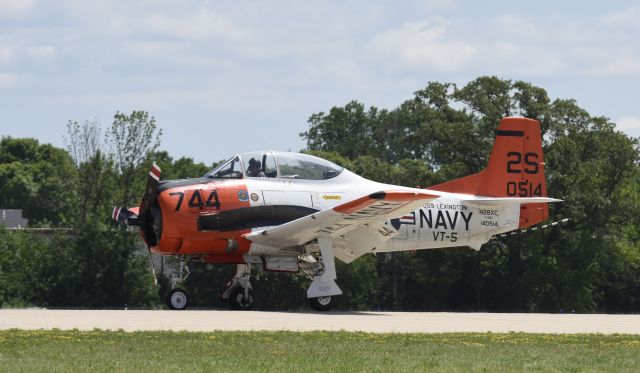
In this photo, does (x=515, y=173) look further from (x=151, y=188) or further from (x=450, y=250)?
(x=450, y=250)

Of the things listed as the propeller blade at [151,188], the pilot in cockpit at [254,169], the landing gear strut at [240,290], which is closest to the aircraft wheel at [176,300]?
the landing gear strut at [240,290]

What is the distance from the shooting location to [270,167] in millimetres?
25781

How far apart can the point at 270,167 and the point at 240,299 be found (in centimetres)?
316

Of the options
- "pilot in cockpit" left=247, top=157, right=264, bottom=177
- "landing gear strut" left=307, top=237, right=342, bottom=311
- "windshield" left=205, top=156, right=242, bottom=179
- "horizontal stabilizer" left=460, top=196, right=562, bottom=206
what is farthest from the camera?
"horizontal stabilizer" left=460, top=196, right=562, bottom=206

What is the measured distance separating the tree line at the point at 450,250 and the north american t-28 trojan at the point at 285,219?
12842 millimetres

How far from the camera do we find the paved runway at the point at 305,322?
19953 mm

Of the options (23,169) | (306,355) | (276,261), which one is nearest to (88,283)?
(276,261)

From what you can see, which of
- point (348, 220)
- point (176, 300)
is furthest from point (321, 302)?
point (176, 300)

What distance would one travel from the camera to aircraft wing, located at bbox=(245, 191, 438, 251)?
23.0 meters

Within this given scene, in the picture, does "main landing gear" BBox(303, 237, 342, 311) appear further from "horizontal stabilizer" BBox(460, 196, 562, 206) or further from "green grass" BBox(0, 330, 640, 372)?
"green grass" BBox(0, 330, 640, 372)

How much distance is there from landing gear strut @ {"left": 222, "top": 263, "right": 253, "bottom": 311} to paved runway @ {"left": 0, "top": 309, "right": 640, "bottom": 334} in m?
2.20

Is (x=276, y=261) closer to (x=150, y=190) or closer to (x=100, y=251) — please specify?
(x=150, y=190)

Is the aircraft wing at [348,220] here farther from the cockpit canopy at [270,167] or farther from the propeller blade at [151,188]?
the propeller blade at [151,188]

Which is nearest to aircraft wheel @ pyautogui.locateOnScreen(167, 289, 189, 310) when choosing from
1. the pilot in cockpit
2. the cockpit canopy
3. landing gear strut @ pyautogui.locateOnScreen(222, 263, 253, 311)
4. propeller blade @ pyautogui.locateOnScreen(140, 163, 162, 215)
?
landing gear strut @ pyautogui.locateOnScreen(222, 263, 253, 311)
